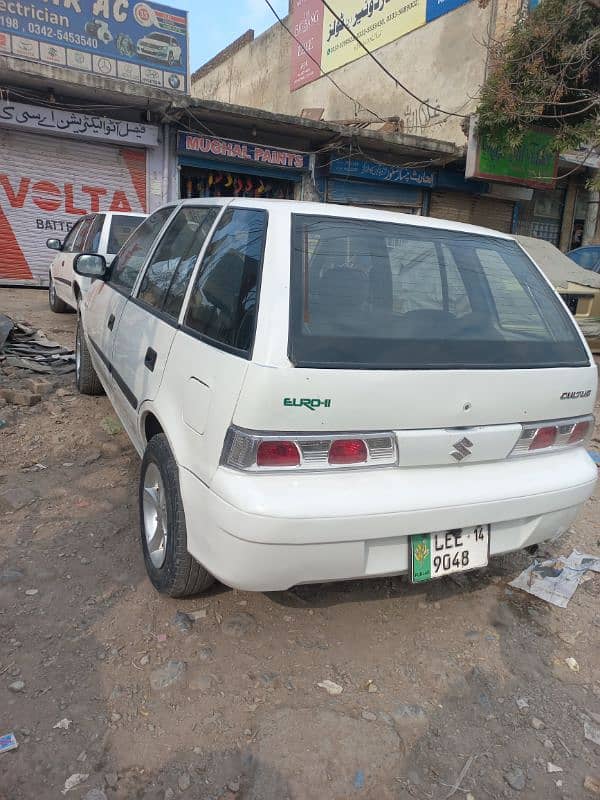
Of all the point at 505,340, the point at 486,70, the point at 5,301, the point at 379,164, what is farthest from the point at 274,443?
the point at 486,70

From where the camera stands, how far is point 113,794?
1723 millimetres

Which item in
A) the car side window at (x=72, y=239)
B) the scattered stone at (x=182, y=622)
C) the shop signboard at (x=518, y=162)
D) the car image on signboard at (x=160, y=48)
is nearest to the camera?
the scattered stone at (x=182, y=622)

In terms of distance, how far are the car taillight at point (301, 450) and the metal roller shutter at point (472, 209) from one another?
44.5ft

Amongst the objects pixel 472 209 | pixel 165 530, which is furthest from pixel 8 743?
pixel 472 209

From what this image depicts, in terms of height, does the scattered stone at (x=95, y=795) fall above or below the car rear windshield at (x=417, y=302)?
below

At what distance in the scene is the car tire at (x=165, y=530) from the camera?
7.57 ft

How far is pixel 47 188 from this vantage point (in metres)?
11.2

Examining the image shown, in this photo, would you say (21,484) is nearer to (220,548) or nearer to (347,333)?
(220,548)

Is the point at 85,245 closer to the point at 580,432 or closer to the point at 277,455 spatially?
the point at 277,455

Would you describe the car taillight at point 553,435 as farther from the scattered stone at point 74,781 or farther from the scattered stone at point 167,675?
the scattered stone at point 74,781

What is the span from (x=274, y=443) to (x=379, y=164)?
1289cm

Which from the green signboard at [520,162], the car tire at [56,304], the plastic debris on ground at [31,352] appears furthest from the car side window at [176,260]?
the green signboard at [520,162]

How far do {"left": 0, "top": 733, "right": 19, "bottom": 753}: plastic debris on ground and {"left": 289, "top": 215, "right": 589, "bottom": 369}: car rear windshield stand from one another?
1507 millimetres

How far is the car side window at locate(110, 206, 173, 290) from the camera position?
3.49 metres
